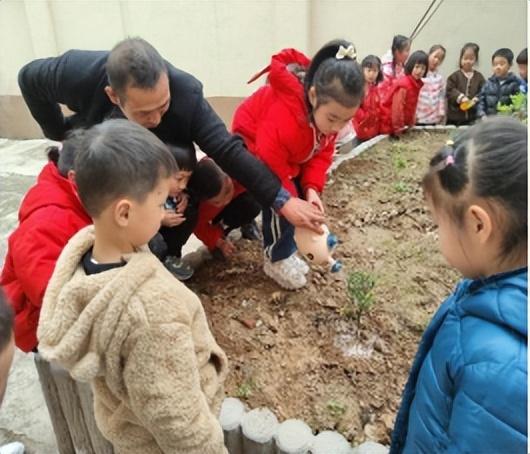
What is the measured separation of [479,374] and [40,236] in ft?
4.41

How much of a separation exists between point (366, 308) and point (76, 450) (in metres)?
1.39

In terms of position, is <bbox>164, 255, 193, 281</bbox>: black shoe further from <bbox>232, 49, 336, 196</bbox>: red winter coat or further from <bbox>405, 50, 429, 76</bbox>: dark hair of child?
<bbox>405, 50, 429, 76</bbox>: dark hair of child

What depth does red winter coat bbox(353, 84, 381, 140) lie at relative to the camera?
17.3ft

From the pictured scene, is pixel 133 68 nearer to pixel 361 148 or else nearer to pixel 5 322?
pixel 5 322

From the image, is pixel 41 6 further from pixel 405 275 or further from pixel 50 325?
pixel 50 325

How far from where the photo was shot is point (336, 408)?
2.17 metres

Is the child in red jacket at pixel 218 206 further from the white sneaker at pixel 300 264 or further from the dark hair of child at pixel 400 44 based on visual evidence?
the dark hair of child at pixel 400 44

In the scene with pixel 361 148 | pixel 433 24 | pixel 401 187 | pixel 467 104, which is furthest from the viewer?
pixel 433 24

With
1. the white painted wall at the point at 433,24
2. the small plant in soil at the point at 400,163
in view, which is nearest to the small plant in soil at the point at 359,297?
the small plant in soil at the point at 400,163

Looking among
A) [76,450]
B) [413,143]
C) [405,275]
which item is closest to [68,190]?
[76,450]

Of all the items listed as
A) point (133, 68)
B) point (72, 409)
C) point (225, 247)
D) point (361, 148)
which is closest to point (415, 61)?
point (361, 148)

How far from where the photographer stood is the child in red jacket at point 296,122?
223 cm

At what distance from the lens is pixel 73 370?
50.8 inches

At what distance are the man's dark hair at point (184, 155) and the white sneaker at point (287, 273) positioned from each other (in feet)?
2.21
